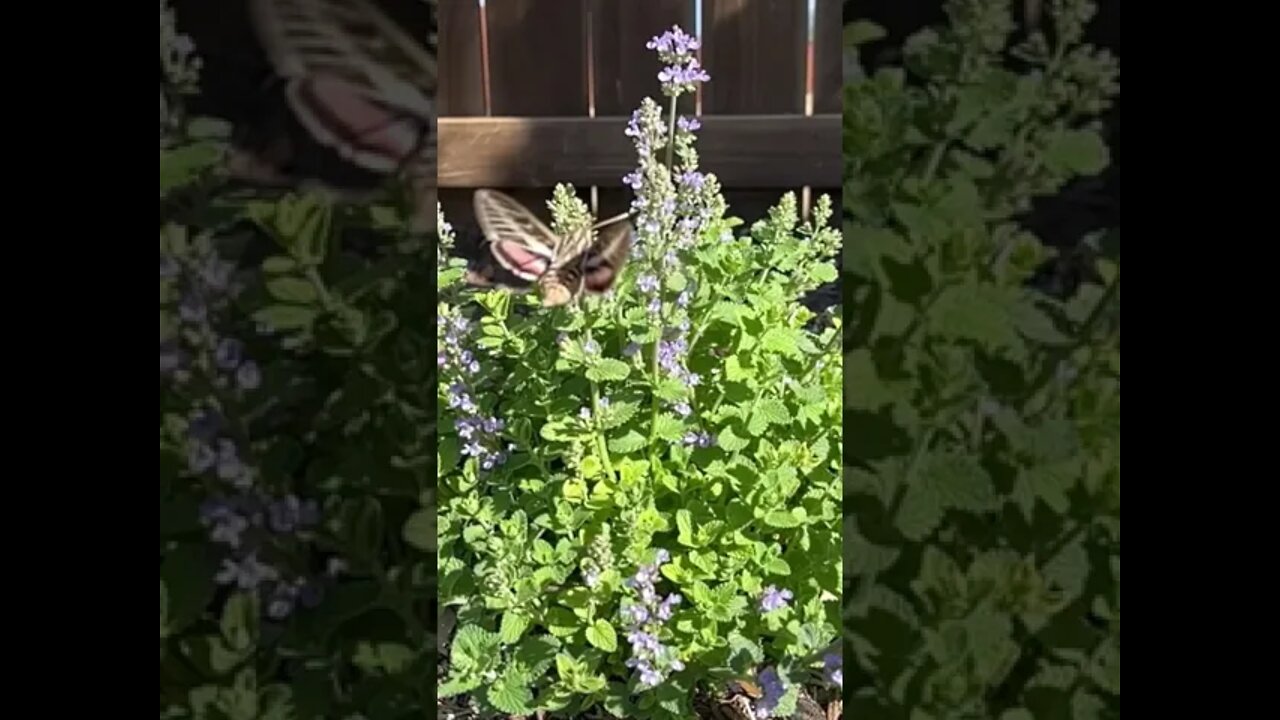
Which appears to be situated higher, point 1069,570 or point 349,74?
Answer: point 349,74

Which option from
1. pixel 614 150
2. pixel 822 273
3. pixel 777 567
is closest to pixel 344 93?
pixel 777 567

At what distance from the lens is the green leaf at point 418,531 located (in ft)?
2.86

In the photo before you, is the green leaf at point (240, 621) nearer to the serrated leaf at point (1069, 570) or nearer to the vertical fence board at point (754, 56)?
the serrated leaf at point (1069, 570)

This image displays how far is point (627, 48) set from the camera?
2656 mm

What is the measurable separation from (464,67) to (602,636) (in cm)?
146

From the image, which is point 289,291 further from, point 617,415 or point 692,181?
point 692,181

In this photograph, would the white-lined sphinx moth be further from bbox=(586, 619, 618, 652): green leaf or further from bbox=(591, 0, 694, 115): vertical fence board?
bbox=(591, 0, 694, 115): vertical fence board

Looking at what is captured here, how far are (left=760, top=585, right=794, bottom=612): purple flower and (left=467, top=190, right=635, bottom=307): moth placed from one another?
509mm

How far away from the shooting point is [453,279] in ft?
5.92

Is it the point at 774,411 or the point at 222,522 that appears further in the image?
the point at 774,411
